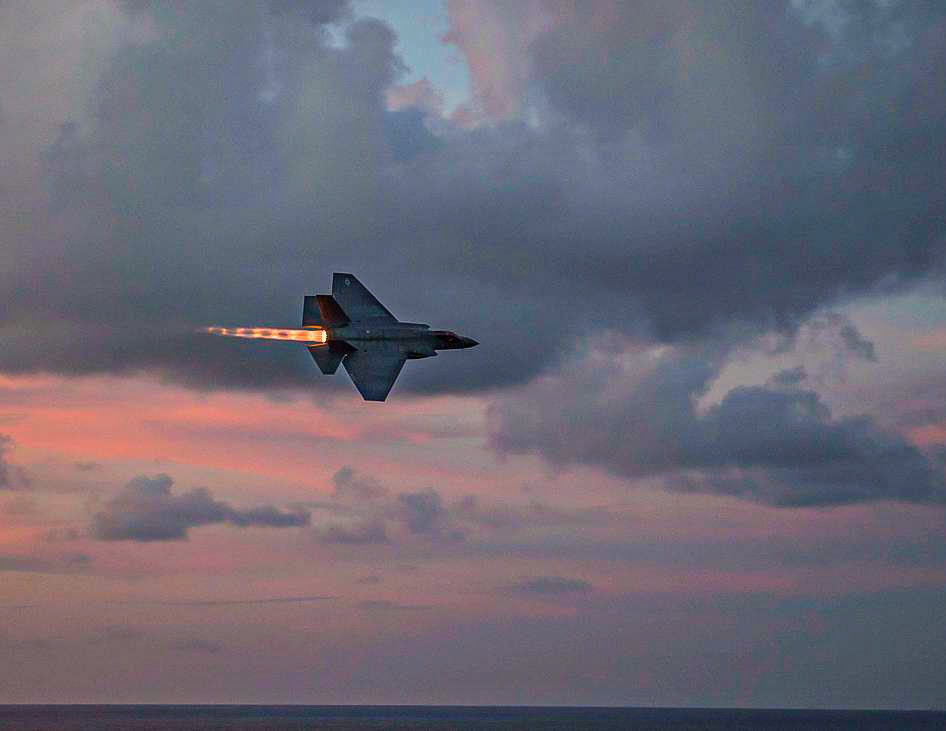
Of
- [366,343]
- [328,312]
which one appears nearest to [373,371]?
[366,343]

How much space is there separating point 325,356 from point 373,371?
6621mm

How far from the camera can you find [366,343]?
144m

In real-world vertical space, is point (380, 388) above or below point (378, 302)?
below

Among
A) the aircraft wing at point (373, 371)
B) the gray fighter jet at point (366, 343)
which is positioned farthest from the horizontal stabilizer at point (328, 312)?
the aircraft wing at point (373, 371)

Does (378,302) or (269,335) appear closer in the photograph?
(269,335)

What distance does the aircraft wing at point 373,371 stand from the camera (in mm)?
142375

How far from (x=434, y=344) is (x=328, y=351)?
1380 cm

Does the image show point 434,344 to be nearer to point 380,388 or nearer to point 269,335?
point 380,388

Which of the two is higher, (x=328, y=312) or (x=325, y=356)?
(x=328, y=312)

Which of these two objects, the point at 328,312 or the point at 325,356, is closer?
the point at 325,356

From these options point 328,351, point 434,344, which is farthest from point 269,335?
point 434,344

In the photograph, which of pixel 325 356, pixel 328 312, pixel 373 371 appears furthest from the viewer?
pixel 328 312

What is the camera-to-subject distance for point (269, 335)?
456 feet

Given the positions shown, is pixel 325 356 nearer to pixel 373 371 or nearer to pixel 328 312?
pixel 328 312
